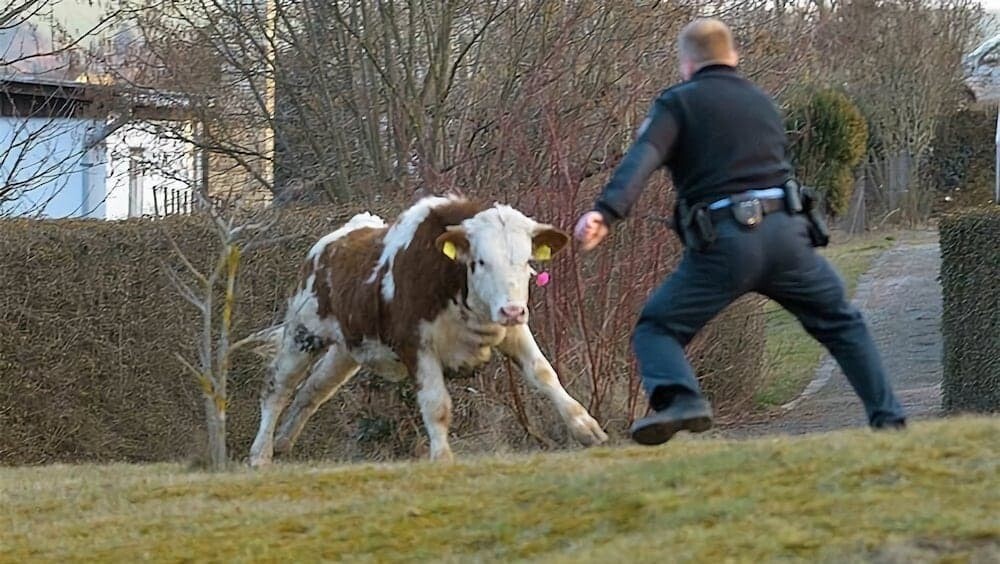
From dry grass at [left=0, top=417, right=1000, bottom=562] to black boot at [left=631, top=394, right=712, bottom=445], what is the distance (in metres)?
0.14

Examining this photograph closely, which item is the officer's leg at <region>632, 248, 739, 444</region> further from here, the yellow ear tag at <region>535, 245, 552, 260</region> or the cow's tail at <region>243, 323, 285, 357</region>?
the cow's tail at <region>243, 323, 285, 357</region>

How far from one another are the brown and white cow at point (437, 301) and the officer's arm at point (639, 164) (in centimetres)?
274

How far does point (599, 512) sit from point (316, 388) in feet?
21.4

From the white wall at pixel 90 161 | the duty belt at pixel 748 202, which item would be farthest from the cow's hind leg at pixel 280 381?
the duty belt at pixel 748 202

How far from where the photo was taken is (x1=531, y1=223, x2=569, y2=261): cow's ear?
9820 mm

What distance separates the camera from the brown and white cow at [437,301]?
9570 millimetres

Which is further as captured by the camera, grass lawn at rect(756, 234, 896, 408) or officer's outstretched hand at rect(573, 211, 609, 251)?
grass lawn at rect(756, 234, 896, 408)

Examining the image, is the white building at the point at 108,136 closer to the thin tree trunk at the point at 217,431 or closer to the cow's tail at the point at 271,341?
→ the cow's tail at the point at 271,341

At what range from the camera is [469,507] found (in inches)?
243

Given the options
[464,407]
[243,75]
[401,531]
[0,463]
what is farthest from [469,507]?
[243,75]

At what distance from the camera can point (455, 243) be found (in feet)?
31.8

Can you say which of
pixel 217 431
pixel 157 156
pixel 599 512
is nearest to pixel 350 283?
pixel 217 431

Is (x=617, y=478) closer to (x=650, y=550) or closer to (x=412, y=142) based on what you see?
(x=650, y=550)

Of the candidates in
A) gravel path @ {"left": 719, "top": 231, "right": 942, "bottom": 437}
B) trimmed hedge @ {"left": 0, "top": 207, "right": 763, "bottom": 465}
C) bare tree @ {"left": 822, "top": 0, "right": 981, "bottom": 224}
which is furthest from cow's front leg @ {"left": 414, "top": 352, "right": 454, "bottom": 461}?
bare tree @ {"left": 822, "top": 0, "right": 981, "bottom": 224}
